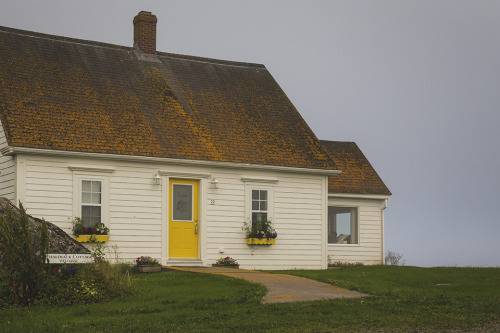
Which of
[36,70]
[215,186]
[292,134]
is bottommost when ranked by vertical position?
[215,186]

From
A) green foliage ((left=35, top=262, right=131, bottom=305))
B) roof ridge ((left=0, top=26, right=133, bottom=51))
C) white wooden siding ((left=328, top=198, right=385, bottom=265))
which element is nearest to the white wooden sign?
green foliage ((left=35, top=262, right=131, bottom=305))

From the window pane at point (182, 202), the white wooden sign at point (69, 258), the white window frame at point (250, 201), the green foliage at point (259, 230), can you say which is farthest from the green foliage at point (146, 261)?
the white wooden sign at point (69, 258)

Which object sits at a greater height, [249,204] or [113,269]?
[249,204]

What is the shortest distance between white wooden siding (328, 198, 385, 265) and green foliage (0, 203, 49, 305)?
1374cm

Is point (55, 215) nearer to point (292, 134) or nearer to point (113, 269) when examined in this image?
point (113, 269)

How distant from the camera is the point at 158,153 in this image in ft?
70.2

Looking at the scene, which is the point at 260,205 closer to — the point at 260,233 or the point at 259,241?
the point at 260,233

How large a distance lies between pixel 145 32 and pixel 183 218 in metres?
7.13

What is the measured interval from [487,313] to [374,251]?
14566mm

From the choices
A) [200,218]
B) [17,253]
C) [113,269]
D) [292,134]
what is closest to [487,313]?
[113,269]

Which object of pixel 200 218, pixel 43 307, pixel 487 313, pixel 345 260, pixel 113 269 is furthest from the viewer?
pixel 345 260

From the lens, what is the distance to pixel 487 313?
42.2ft

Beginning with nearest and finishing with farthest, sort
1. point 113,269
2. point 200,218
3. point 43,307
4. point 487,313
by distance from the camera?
point 487,313 < point 43,307 < point 113,269 < point 200,218

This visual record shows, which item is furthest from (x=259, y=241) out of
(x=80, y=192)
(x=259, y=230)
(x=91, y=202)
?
(x=80, y=192)
